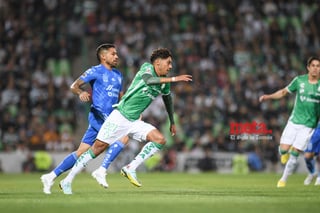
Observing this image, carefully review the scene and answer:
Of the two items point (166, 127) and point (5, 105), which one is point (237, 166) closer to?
point (166, 127)

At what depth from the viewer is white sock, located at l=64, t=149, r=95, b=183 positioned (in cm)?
1302

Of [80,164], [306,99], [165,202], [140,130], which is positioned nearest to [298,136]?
[306,99]

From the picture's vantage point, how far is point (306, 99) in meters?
16.4

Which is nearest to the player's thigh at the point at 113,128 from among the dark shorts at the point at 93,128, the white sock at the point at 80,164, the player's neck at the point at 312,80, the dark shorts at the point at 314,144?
the white sock at the point at 80,164

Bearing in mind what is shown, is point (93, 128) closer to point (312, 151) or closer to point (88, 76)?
point (88, 76)

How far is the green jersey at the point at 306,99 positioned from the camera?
53.6 feet

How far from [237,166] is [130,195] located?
13557 mm

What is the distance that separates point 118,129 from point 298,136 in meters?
5.10

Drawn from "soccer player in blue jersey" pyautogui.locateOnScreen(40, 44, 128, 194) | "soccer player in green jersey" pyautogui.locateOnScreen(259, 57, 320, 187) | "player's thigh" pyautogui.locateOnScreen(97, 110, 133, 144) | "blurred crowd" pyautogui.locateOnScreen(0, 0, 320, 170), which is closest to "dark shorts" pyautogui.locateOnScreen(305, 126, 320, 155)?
"soccer player in green jersey" pyautogui.locateOnScreen(259, 57, 320, 187)

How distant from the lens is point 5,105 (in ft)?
86.5

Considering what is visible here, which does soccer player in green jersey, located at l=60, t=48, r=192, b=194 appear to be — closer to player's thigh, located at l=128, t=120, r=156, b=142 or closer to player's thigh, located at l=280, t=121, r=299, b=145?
player's thigh, located at l=128, t=120, r=156, b=142

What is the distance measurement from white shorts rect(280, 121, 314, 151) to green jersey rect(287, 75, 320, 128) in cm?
11

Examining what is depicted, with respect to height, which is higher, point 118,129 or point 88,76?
point 88,76

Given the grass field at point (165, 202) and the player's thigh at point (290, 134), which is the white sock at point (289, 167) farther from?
the grass field at point (165, 202)
